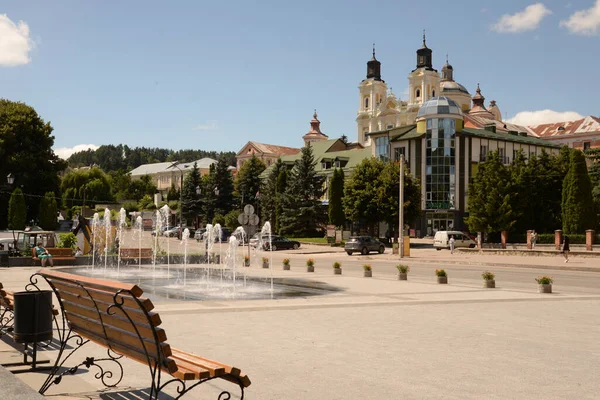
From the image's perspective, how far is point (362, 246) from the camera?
50.5 meters

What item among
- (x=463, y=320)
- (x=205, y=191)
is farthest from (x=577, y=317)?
(x=205, y=191)

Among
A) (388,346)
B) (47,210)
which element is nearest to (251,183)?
(47,210)

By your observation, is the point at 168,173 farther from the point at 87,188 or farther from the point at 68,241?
the point at 68,241

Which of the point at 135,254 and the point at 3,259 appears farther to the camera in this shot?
the point at 135,254

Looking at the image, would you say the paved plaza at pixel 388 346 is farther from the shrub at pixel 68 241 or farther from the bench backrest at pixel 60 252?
the shrub at pixel 68 241

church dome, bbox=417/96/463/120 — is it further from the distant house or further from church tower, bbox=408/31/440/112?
the distant house

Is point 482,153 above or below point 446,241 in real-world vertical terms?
above

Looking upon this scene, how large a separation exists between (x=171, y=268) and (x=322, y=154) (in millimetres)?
70855

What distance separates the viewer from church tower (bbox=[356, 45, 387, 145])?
447 feet

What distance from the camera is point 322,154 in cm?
9994

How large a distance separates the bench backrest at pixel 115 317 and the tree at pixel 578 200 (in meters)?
52.1

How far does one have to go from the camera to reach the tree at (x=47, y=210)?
6469cm

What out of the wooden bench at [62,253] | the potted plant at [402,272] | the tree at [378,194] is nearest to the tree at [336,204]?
the tree at [378,194]

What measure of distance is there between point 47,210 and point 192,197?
33477 mm
